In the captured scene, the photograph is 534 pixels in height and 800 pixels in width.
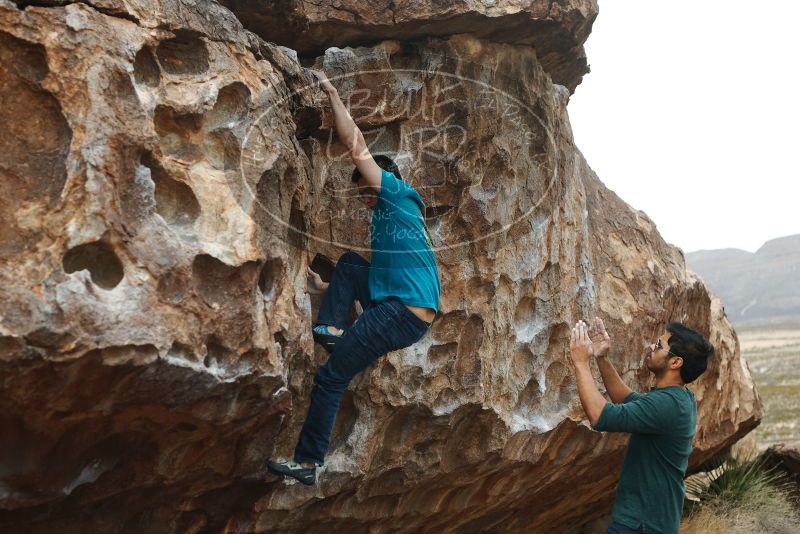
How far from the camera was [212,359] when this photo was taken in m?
4.20

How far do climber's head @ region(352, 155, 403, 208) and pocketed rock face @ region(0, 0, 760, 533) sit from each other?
30cm

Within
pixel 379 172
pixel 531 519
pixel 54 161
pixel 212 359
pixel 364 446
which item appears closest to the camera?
pixel 54 161

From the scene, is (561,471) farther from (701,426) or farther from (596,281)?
(701,426)

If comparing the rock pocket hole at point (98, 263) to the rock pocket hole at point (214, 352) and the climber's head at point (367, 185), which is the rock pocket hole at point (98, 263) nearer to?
the rock pocket hole at point (214, 352)

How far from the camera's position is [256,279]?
436 cm

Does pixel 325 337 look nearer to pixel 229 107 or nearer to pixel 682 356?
pixel 229 107

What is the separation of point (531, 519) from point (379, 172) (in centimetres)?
457

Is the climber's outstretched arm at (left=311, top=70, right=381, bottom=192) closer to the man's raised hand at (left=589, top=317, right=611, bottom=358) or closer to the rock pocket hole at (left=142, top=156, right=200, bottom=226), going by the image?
the rock pocket hole at (left=142, top=156, right=200, bottom=226)

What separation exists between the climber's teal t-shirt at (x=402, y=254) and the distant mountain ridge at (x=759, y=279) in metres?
98.6

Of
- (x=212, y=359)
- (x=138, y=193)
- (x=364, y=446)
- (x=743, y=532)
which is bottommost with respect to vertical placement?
(x=743, y=532)

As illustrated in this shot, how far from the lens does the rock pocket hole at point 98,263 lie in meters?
3.75

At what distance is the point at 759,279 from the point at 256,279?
12667cm

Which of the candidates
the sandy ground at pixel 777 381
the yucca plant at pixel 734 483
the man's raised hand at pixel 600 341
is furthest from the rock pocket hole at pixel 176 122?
the sandy ground at pixel 777 381

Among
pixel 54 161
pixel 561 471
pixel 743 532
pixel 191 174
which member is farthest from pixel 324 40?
pixel 743 532
